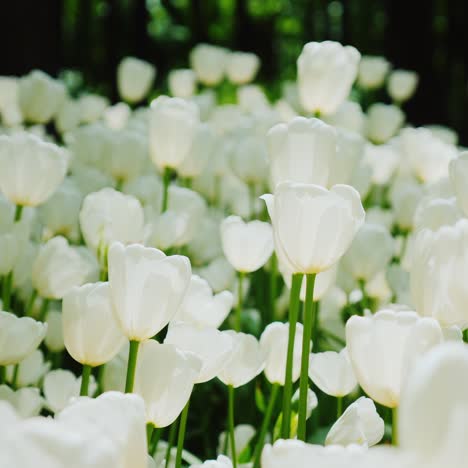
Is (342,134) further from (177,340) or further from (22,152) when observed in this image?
(177,340)

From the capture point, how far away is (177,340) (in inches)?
34.7

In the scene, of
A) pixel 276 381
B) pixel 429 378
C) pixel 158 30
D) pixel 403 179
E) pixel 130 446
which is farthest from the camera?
pixel 158 30

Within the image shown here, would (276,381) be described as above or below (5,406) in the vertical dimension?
below

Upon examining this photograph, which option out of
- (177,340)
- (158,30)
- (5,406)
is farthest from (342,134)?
(158,30)

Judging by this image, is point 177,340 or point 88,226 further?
point 88,226

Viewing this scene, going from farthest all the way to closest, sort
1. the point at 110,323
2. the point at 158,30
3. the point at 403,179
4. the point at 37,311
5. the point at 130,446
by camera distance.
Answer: the point at 158,30
the point at 403,179
the point at 37,311
the point at 110,323
the point at 130,446

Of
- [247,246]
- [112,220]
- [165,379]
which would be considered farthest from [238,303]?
[165,379]

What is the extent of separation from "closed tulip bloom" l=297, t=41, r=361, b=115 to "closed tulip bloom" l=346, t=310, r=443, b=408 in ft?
2.68

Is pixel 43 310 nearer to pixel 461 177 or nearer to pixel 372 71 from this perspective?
pixel 461 177

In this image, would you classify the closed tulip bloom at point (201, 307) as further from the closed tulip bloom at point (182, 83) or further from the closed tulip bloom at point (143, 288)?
the closed tulip bloom at point (182, 83)

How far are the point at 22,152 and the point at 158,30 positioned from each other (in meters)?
8.62

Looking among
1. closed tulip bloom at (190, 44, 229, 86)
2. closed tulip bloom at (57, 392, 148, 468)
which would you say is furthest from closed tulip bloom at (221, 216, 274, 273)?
closed tulip bloom at (190, 44, 229, 86)

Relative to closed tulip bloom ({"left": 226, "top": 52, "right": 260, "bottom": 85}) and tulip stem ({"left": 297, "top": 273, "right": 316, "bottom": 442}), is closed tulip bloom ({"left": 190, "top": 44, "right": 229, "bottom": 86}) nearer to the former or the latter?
closed tulip bloom ({"left": 226, "top": 52, "right": 260, "bottom": 85})

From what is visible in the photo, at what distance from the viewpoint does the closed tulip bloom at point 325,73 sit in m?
1.50
